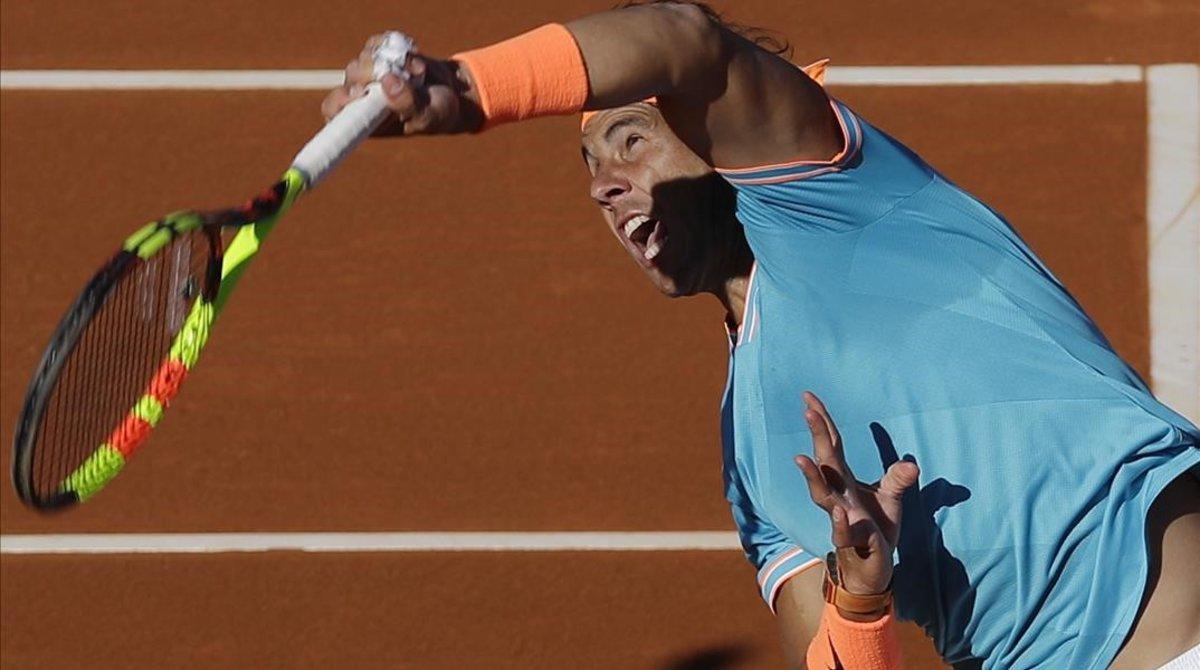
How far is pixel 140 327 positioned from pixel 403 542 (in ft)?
5.83

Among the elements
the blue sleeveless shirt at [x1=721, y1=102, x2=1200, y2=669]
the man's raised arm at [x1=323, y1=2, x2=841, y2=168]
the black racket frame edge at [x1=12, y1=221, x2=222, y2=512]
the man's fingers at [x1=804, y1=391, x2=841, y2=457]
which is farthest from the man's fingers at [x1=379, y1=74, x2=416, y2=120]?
the man's fingers at [x1=804, y1=391, x2=841, y2=457]

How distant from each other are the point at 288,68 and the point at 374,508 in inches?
41.2

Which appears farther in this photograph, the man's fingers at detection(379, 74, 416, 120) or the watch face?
the watch face

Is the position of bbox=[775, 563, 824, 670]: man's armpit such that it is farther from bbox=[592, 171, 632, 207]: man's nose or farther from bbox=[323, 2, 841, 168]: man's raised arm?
bbox=[323, 2, 841, 168]: man's raised arm

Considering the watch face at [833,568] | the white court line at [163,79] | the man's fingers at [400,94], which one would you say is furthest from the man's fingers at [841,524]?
the white court line at [163,79]

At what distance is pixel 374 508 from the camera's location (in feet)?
13.5

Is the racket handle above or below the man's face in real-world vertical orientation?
above

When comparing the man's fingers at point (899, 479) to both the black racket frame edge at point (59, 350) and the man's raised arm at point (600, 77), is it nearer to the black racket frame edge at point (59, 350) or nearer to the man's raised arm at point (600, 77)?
the man's raised arm at point (600, 77)

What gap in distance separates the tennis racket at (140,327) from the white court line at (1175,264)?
8.19 feet

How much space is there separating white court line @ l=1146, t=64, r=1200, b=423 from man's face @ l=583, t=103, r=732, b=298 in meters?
2.11

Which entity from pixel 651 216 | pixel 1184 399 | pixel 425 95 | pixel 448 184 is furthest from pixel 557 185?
pixel 425 95

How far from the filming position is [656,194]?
231cm

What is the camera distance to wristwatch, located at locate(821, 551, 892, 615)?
7.04 feet

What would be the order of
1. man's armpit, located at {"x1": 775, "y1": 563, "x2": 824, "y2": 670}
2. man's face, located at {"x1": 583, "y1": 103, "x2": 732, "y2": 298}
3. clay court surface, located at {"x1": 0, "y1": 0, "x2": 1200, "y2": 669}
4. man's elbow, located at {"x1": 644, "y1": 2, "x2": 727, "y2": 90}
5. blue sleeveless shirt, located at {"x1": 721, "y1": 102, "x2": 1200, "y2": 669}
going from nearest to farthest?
man's elbow, located at {"x1": 644, "y1": 2, "x2": 727, "y2": 90}
blue sleeveless shirt, located at {"x1": 721, "y1": 102, "x2": 1200, "y2": 669}
man's face, located at {"x1": 583, "y1": 103, "x2": 732, "y2": 298}
man's armpit, located at {"x1": 775, "y1": 563, "x2": 824, "y2": 670}
clay court surface, located at {"x1": 0, "y1": 0, "x2": 1200, "y2": 669}
